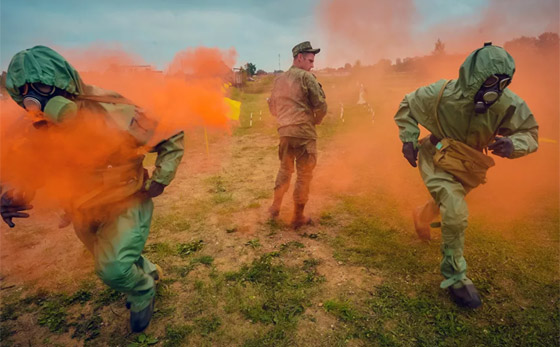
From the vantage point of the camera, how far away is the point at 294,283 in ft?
11.5

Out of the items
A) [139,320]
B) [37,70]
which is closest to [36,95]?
[37,70]

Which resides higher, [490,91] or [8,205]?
[490,91]

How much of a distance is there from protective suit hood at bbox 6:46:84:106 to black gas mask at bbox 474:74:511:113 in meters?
3.43

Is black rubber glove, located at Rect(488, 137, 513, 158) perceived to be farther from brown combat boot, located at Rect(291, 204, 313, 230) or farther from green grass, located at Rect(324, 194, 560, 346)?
brown combat boot, located at Rect(291, 204, 313, 230)

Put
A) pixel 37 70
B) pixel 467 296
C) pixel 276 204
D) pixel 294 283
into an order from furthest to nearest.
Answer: pixel 276 204, pixel 294 283, pixel 467 296, pixel 37 70

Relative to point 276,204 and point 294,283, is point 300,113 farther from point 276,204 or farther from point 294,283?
point 294,283

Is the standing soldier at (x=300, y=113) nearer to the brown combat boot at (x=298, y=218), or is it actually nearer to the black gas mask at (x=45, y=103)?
the brown combat boot at (x=298, y=218)

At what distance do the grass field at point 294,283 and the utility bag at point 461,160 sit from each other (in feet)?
3.50

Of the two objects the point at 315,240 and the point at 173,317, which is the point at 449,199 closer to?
the point at 315,240

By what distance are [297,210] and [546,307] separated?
292cm

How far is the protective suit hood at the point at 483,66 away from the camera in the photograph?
2.83m

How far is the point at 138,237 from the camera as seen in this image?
2.80 meters

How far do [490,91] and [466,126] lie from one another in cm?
43

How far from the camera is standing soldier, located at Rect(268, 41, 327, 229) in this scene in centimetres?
451
